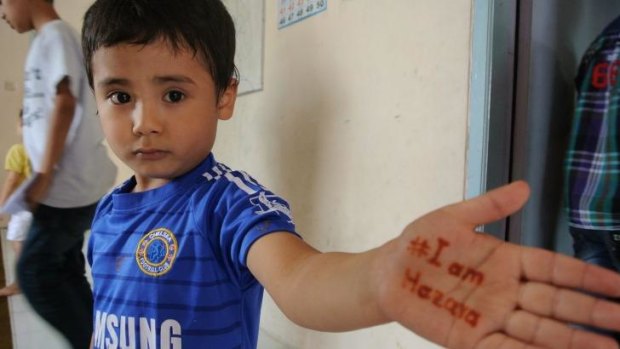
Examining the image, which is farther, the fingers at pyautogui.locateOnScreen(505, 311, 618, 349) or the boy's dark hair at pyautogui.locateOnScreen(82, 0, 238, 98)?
the boy's dark hair at pyautogui.locateOnScreen(82, 0, 238, 98)

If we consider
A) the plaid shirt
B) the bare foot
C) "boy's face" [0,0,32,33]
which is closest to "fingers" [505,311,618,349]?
the plaid shirt

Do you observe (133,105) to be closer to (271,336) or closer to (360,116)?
(360,116)

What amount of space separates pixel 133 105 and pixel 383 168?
0.60 meters

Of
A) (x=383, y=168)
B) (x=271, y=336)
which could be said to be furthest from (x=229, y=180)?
(x=271, y=336)

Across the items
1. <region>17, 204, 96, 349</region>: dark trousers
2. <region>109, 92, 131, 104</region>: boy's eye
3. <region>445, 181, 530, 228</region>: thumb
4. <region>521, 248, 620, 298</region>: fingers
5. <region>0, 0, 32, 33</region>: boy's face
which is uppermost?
<region>0, 0, 32, 33</region>: boy's face

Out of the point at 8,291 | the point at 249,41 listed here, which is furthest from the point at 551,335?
the point at 8,291

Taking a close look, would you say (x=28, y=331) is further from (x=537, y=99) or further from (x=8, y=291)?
(x=537, y=99)

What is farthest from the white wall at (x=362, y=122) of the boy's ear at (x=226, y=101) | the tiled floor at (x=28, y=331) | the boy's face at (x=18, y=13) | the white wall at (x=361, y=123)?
the tiled floor at (x=28, y=331)

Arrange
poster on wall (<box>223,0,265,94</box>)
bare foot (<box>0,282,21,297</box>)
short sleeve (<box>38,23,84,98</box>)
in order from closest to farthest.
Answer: short sleeve (<box>38,23,84,98</box>) < poster on wall (<box>223,0,265,94</box>) < bare foot (<box>0,282,21,297</box>)

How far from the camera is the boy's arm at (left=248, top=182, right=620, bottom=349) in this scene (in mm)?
330

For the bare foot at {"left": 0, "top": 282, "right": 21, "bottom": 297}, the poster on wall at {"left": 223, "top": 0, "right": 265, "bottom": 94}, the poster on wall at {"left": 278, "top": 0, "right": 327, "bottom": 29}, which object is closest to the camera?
the poster on wall at {"left": 278, "top": 0, "right": 327, "bottom": 29}

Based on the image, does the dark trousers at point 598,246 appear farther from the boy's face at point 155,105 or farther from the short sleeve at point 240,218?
the boy's face at point 155,105

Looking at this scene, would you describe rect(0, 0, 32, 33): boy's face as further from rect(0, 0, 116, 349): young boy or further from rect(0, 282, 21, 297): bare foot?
rect(0, 282, 21, 297): bare foot

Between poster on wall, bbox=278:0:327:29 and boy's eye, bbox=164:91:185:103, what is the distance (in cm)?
70
